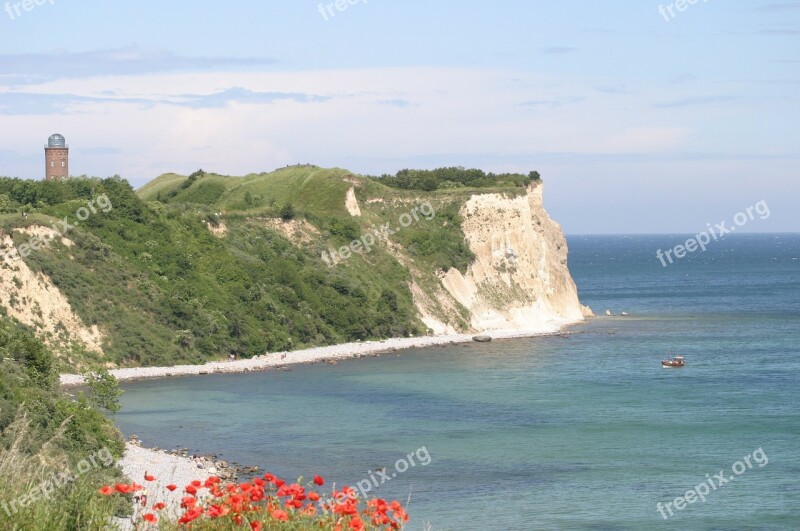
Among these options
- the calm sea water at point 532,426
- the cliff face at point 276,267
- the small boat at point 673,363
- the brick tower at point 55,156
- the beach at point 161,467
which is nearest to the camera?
the calm sea water at point 532,426

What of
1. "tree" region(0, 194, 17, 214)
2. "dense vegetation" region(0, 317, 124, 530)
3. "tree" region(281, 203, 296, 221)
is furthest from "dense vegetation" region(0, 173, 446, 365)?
"dense vegetation" region(0, 317, 124, 530)

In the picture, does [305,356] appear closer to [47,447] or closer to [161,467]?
[161,467]

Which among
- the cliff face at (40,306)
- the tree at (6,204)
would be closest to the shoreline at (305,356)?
the cliff face at (40,306)

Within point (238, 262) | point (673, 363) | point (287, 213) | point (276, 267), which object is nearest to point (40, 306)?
point (238, 262)

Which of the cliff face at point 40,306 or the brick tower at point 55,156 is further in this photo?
the brick tower at point 55,156

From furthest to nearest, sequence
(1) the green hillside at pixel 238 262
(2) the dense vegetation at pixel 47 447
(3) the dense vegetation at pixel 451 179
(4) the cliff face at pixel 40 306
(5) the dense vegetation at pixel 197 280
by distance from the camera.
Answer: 1. (3) the dense vegetation at pixel 451 179
2. (1) the green hillside at pixel 238 262
3. (5) the dense vegetation at pixel 197 280
4. (4) the cliff face at pixel 40 306
5. (2) the dense vegetation at pixel 47 447

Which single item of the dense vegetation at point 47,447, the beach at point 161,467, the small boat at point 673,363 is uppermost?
the dense vegetation at point 47,447

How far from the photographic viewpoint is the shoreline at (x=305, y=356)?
227ft

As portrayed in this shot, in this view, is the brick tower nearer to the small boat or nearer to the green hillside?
the green hillside

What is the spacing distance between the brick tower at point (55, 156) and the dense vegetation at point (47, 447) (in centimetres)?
5243

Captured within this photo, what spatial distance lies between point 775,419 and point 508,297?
5163 centimetres

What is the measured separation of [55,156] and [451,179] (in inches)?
1656

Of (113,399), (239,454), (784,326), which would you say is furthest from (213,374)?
(784,326)

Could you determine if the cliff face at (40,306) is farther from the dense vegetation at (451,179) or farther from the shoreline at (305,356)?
the dense vegetation at (451,179)
